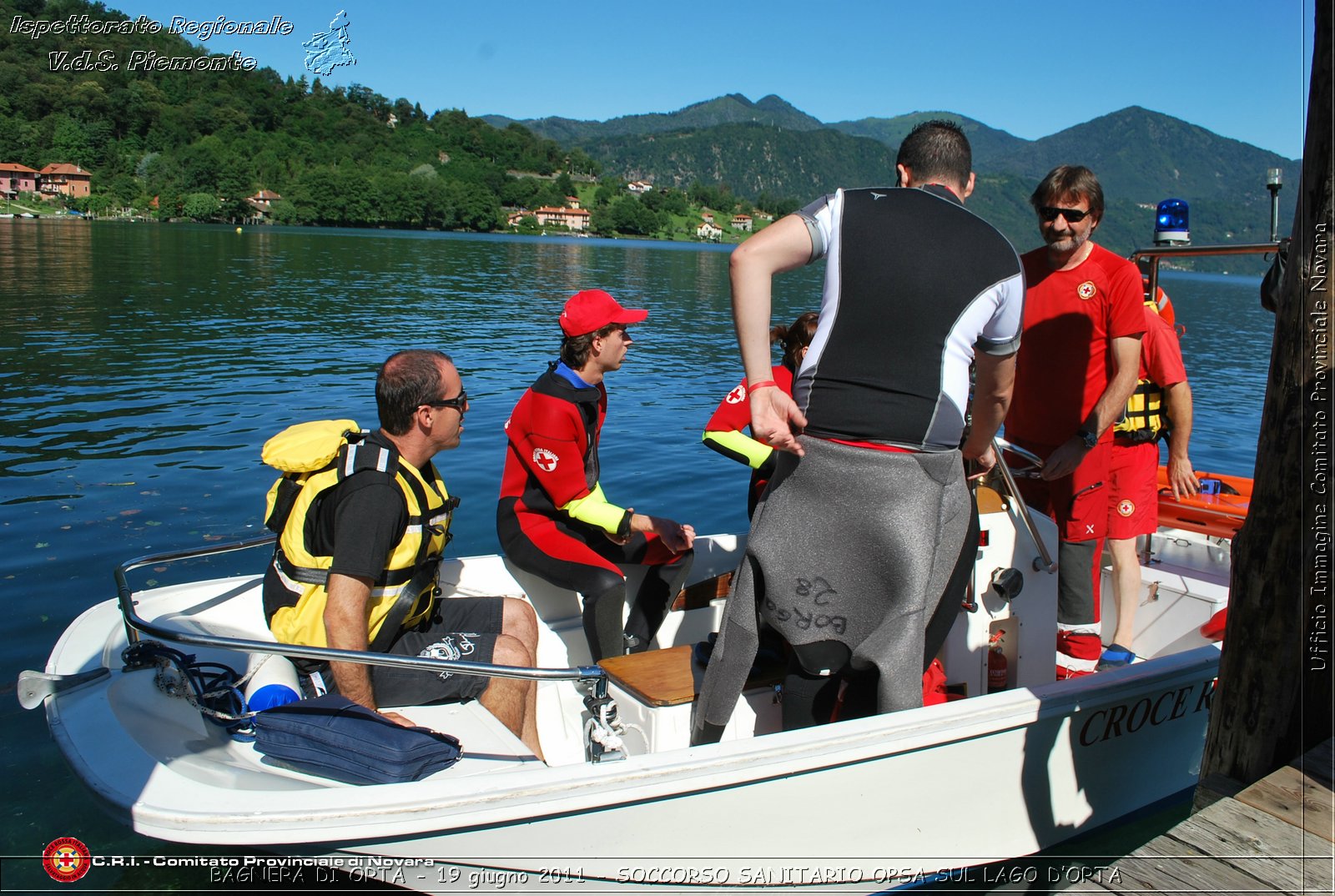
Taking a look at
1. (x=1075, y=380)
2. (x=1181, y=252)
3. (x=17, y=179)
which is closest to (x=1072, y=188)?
(x=1075, y=380)

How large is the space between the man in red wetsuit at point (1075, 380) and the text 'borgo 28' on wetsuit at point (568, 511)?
1587 millimetres

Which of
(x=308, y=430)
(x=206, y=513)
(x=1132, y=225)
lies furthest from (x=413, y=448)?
(x=1132, y=225)

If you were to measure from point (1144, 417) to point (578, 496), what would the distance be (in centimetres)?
240

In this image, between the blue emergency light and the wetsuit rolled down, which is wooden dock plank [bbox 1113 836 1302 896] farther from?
the blue emergency light

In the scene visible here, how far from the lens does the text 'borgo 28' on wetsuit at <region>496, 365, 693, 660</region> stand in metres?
3.56

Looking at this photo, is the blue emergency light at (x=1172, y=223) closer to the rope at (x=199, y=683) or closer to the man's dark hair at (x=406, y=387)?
the man's dark hair at (x=406, y=387)

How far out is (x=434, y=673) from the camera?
10.4ft

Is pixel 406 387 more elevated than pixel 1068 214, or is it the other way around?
pixel 1068 214

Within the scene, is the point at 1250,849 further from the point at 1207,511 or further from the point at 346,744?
the point at 1207,511

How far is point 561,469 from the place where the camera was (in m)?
3.56

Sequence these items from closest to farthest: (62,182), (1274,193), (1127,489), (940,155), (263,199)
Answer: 1. (940,155)
2. (1127,489)
3. (1274,193)
4. (62,182)
5. (263,199)

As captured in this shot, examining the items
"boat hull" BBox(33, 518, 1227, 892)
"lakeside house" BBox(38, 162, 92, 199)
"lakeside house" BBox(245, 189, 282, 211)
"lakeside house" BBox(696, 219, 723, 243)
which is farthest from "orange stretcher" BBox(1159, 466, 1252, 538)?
"lakeside house" BBox(696, 219, 723, 243)

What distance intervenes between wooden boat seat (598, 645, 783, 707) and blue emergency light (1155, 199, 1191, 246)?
322 cm

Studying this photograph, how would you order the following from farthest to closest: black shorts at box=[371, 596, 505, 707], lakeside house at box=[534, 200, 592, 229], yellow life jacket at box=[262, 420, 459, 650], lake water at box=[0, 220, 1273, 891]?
lakeside house at box=[534, 200, 592, 229], lake water at box=[0, 220, 1273, 891], black shorts at box=[371, 596, 505, 707], yellow life jacket at box=[262, 420, 459, 650]
